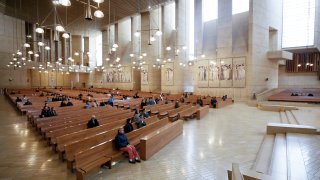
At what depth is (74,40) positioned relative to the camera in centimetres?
3741

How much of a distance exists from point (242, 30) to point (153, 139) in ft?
57.7

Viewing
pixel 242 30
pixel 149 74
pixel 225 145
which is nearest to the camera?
pixel 225 145

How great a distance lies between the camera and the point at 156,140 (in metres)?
5.56

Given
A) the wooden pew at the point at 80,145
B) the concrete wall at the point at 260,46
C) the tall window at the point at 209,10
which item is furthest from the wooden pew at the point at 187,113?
the tall window at the point at 209,10

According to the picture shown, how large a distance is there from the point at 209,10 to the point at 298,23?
9.33 m

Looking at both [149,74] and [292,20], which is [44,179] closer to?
[149,74]

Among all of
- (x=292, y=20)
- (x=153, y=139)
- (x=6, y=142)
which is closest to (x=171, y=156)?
(x=153, y=139)

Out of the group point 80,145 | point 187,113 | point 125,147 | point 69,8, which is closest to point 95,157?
point 80,145

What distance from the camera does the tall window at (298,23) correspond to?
69.2 ft

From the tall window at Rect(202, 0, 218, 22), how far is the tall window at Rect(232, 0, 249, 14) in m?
2.35

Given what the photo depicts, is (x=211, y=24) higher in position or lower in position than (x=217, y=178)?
higher

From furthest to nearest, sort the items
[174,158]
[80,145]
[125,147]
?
[174,158] < [125,147] < [80,145]

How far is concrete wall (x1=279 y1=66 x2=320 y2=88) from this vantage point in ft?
75.7

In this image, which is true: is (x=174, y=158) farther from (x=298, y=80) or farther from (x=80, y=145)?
(x=298, y=80)
